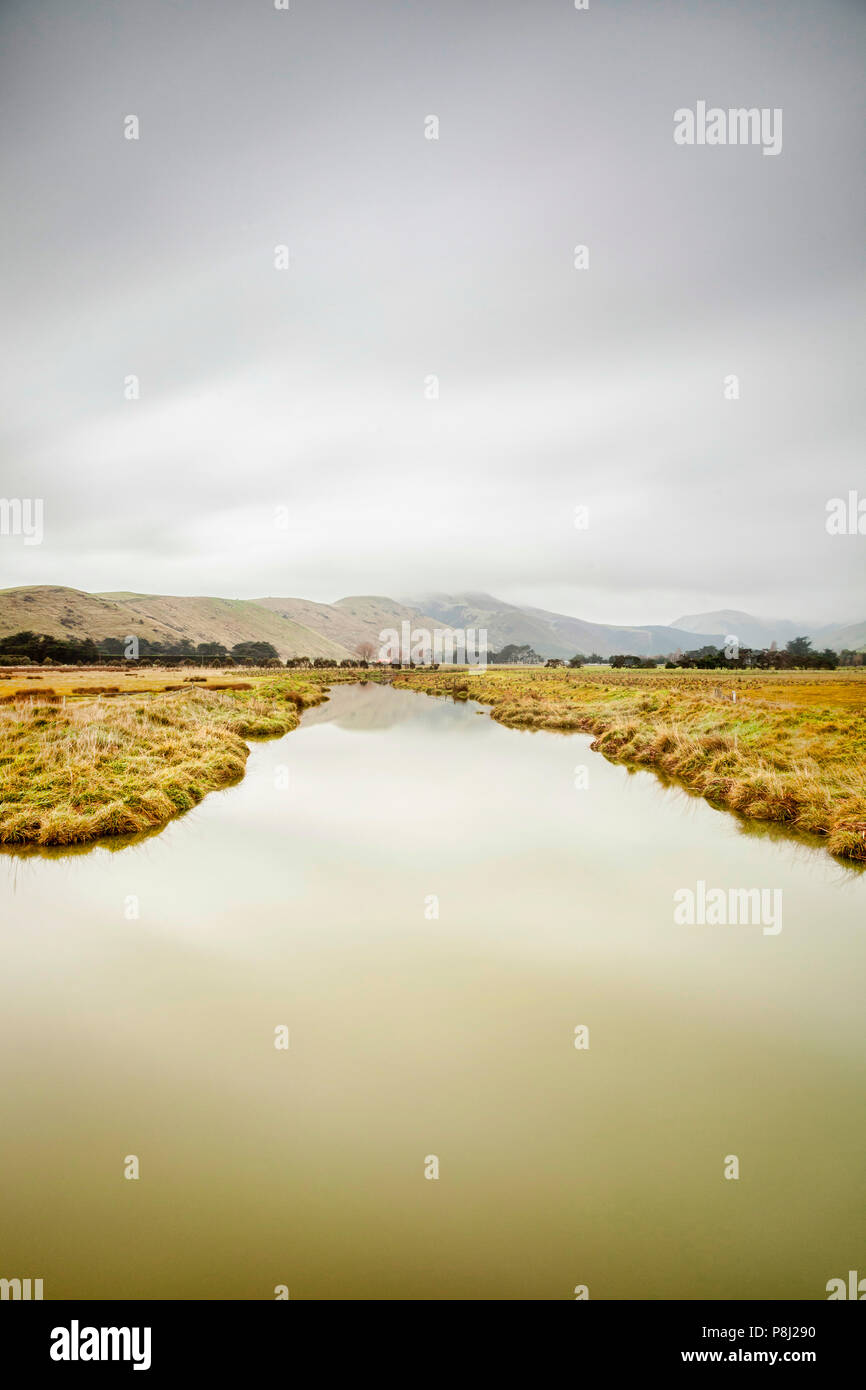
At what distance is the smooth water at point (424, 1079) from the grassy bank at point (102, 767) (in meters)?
1.24

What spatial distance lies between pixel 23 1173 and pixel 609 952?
236 inches

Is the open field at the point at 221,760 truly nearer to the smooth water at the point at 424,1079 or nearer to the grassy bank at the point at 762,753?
the grassy bank at the point at 762,753

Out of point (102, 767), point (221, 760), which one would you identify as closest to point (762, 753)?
point (221, 760)

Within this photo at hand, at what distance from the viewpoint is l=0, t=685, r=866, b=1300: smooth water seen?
131 inches

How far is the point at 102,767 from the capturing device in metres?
13.9

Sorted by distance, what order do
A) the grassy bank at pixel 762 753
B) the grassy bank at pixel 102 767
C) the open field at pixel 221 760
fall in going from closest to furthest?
the grassy bank at pixel 102 767 → the open field at pixel 221 760 → the grassy bank at pixel 762 753

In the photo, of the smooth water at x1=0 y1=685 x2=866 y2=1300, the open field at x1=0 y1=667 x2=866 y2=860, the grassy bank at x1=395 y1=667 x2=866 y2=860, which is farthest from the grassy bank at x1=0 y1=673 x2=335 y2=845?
the grassy bank at x1=395 y1=667 x2=866 y2=860

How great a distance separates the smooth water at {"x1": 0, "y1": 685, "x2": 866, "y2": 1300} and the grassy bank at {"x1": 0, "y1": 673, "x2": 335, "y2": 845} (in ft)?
4.08

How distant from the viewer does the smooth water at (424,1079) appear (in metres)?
3.33

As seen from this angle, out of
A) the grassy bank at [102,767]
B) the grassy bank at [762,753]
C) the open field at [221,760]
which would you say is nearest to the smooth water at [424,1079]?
the grassy bank at [102,767]

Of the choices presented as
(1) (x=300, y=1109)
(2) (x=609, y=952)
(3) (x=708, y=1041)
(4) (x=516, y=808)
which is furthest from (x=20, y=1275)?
(4) (x=516, y=808)

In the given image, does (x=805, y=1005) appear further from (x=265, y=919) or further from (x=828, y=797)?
(x=828, y=797)

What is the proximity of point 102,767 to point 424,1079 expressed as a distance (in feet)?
40.4

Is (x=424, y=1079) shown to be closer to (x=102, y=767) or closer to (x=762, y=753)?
(x=102, y=767)
